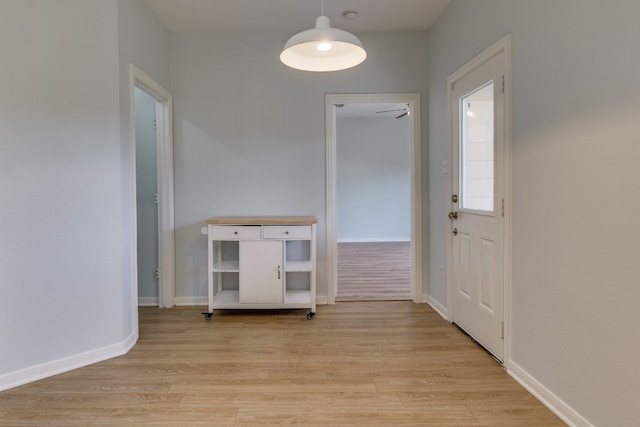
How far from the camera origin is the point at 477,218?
263 centimetres

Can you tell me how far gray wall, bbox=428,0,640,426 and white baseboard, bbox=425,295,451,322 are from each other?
3.28 feet

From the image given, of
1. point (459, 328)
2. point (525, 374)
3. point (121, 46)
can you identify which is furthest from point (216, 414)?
point (121, 46)

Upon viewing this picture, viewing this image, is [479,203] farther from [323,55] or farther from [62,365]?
[62,365]

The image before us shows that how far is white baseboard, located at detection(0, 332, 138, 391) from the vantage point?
210cm

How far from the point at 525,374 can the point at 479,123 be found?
5.58 feet

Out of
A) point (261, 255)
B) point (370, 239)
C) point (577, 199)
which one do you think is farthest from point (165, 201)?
point (370, 239)

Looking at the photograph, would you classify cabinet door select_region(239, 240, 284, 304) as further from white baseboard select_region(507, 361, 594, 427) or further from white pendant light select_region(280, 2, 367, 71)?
white baseboard select_region(507, 361, 594, 427)

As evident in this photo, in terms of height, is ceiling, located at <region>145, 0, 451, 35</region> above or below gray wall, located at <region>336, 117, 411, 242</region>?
above

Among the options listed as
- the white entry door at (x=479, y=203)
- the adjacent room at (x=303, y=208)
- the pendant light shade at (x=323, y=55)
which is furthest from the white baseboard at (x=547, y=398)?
the pendant light shade at (x=323, y=55)

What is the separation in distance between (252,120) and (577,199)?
2.83 meters

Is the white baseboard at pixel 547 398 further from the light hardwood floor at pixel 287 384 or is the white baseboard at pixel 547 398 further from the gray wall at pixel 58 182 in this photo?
the gray wall at pixel 58 182

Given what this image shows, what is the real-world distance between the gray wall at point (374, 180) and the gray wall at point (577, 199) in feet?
18.7

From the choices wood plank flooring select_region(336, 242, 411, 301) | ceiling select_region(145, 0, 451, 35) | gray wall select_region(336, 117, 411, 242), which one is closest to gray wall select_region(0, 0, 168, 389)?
ceiling select_region(145, 0, 451, 35)

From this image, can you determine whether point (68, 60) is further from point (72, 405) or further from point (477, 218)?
point (477, 218)
